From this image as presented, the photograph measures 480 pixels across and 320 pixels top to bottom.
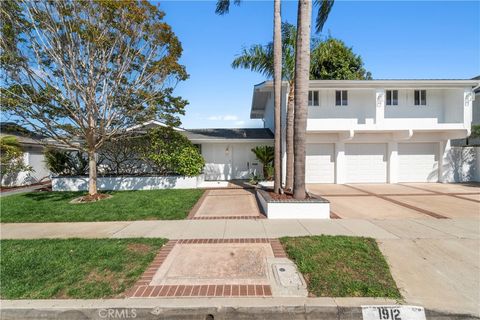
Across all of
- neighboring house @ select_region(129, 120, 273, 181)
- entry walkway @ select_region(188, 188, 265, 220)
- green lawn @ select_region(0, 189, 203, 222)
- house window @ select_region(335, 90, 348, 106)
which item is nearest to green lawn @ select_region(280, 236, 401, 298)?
entry walkway @ select_region(188, 188, 265, 220)

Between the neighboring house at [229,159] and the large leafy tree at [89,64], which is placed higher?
the large leafy tree at [89,64]

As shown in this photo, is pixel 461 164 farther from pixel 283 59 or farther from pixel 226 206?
pixel 226 206

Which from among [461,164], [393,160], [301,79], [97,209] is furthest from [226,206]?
[461,164]

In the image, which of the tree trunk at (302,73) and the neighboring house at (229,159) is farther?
the neighboring house at (229,159)

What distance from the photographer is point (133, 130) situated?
1180 centimetres

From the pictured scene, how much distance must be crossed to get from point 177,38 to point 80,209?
775 cm

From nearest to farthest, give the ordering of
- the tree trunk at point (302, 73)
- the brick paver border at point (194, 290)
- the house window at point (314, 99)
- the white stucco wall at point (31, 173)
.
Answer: the brick paver border at point (194, 290), the tree trunk at point (302, 73), the house window at point (314, 99), the white stucco wall at point (31, 173)

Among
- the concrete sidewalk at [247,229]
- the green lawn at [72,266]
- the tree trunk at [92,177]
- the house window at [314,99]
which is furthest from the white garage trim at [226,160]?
the green lawn at [72,266]

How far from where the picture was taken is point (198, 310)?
10.1 ft

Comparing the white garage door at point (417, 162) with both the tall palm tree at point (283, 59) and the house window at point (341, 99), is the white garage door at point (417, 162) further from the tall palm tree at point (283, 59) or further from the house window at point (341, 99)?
the tall palm tree at point (283, 59)

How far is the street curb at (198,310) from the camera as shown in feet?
9.98

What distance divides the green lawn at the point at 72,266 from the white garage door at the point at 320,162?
10.8 meters

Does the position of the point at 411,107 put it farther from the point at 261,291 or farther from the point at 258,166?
the point at 261,291

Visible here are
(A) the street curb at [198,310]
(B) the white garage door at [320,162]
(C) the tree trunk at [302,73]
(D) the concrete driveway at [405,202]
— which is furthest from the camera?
(B) the white garage door at [320,162]
